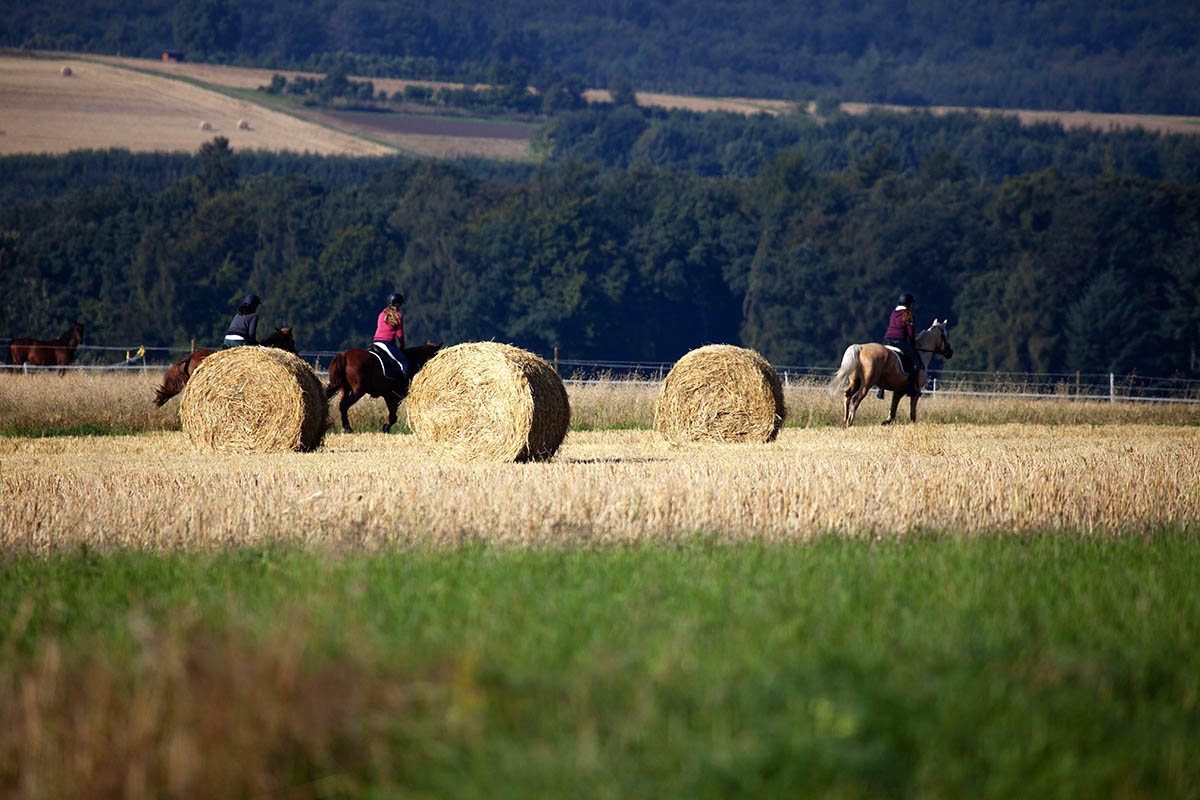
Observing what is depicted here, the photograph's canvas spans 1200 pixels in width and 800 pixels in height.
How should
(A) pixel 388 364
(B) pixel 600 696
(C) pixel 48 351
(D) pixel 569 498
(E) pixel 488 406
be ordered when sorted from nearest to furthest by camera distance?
(B) pixel 600 696, (D) pixel 569 498, (E) pixel 488 406, (A) pixel 388 364, (C) pixel 48 351

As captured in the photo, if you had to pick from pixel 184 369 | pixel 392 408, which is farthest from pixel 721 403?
pixel 184 369

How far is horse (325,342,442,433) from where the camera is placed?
20203mm

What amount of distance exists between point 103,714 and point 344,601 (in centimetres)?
195

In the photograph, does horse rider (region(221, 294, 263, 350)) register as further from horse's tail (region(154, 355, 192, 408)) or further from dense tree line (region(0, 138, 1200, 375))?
dense tree line (region(0, 138, 1200, 375))

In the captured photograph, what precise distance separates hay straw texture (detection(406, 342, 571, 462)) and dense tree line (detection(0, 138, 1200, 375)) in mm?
45842

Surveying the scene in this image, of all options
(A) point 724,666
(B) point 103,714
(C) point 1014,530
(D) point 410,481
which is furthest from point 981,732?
(D) point 410,481

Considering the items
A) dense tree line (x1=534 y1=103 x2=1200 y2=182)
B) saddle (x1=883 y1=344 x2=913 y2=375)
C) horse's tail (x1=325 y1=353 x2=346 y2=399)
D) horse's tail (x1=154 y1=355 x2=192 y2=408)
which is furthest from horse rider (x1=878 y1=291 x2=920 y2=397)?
dense tree line (x1=534 y1=103 x2=1200 y2=182)

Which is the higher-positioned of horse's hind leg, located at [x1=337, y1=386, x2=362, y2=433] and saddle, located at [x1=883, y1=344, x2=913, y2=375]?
saddle, located at [x1=883, y1=344, x2=913, y2=375]

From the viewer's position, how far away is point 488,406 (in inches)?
655

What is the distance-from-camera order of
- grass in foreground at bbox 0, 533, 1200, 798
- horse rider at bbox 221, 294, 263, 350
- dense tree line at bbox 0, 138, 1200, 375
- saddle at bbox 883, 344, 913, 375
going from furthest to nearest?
dense tree line at bbox 0, 138, 1200, 375 → saddle at bbox 883, 344, 913, 375 → horse rider at bbox 221, 294, 263, 350 → grass in foreground at bbox 0, 533, 1200, 798

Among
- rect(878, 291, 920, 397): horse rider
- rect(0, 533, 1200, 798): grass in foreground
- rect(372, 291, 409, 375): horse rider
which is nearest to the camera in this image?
rect(0, 533, 1200, 798): grass in foreground

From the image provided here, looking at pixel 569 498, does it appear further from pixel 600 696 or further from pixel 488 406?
pixel 600 696

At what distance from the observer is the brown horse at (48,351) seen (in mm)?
34500

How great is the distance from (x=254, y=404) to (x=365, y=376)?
8.19ft
